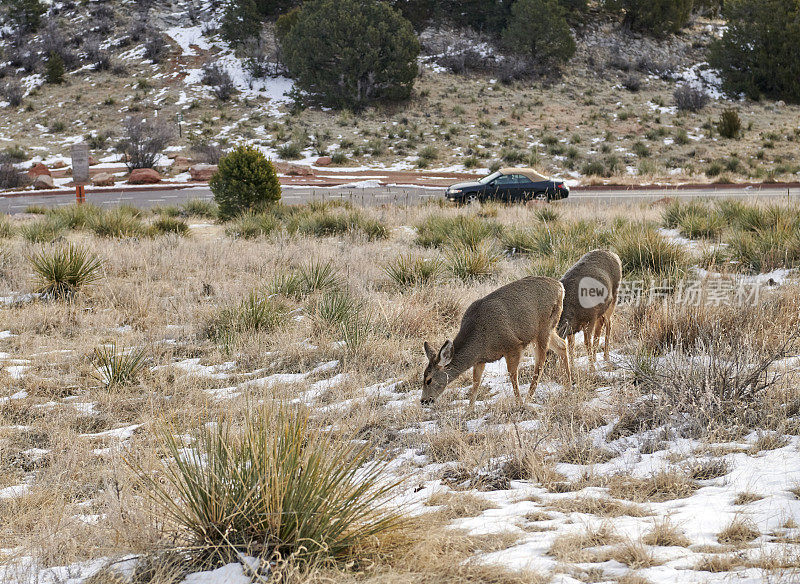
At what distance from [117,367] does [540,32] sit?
4219 cm

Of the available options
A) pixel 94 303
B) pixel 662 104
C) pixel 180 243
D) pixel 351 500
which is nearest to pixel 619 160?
pixel 662 104

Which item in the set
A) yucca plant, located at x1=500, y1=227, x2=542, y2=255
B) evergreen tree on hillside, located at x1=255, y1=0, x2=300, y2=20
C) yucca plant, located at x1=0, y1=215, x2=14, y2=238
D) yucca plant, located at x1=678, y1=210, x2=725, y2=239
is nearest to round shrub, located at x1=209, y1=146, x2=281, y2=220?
yucca plant, located at x1=0, y1=215, x2=14, y2=238

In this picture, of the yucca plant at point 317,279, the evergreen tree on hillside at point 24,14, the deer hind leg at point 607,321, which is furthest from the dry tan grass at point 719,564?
the evergreen tree on hillside at point 24,14

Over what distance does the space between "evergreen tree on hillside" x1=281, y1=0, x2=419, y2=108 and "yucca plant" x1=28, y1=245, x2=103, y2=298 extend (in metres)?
30.3

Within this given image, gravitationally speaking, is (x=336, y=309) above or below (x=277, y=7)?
below

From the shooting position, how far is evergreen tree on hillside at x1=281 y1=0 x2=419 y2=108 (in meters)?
37.3

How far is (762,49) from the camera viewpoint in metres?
41.5

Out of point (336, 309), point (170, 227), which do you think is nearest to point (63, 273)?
point (336, 309)

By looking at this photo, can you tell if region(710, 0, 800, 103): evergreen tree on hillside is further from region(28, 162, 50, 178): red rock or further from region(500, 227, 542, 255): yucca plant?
region(28, 162, 50, 178): red rock

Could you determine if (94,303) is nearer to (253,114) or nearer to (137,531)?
(137,531)

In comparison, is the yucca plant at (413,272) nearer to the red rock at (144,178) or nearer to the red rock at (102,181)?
the red rock at (144,178)

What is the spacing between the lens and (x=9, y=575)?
3078 mm

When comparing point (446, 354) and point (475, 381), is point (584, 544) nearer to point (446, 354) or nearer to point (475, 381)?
point (446, 354)

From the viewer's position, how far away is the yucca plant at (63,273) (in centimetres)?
909
